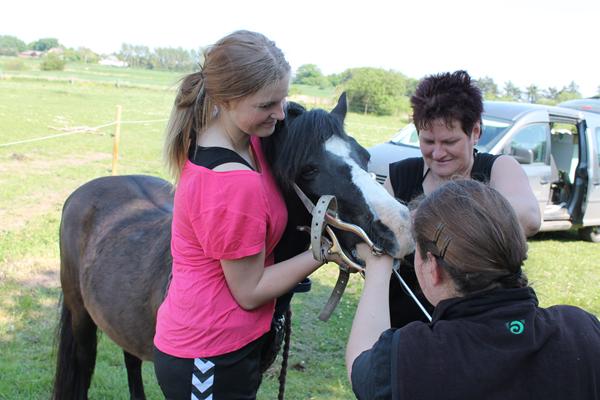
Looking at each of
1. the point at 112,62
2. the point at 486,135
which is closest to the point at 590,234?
the point at 486,135

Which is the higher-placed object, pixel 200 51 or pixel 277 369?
pixel 200 51

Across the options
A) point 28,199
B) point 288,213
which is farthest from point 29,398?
point 28,199

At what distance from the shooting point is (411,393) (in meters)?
1.15

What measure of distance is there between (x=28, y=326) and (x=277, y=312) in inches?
128

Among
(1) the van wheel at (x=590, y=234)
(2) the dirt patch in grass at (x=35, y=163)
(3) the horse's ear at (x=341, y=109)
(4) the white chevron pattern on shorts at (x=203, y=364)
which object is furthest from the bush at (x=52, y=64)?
(4) the white chevron pattern on shorts at (x=203, y=364)

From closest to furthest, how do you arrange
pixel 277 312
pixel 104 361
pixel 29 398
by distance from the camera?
pixel 277 312 → pixel 29 398 → pixel 104 361

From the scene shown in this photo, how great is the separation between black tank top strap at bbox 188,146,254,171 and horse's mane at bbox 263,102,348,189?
0.22m

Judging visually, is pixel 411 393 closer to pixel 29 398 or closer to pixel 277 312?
pixel 277 312

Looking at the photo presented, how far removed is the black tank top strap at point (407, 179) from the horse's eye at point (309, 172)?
0.39m

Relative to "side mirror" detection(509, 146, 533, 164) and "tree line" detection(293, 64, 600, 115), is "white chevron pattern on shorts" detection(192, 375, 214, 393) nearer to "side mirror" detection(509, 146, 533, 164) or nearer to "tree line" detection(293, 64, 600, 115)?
"side mirror" detection(509, 146, 533, 164)

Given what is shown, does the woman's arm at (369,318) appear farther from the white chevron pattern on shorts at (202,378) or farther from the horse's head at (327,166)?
the white chevron pattern on shorts at (202,378)

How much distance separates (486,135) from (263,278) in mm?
6881

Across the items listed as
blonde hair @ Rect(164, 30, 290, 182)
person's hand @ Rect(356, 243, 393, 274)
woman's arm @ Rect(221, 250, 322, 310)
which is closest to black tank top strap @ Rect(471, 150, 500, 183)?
person's hand @ Rect(356, 243, 393, 274)

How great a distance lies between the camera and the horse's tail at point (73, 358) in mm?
3490
